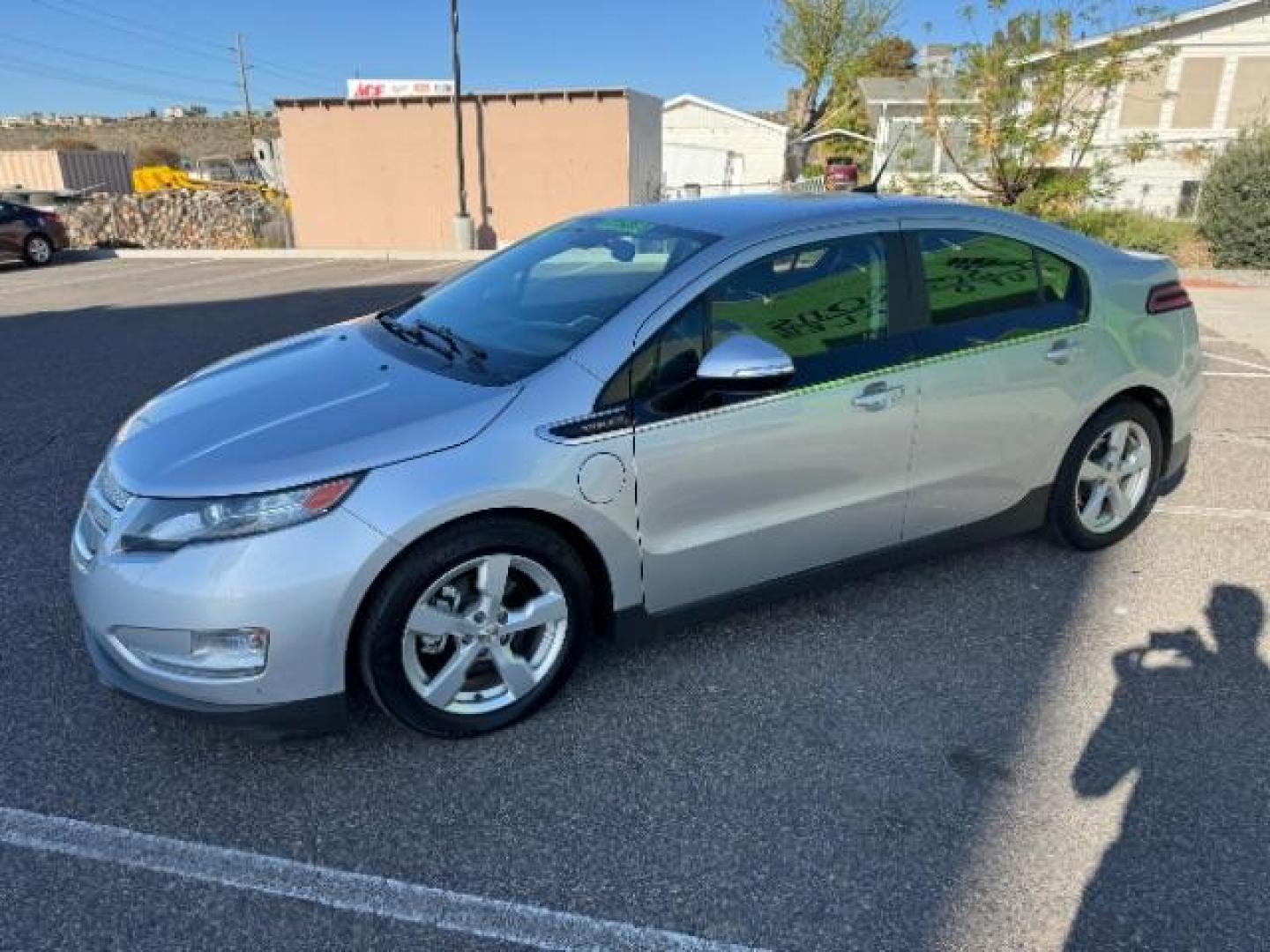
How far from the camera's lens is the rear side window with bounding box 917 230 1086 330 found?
3.32 metres

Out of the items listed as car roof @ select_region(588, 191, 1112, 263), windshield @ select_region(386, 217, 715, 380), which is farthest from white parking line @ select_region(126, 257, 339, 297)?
car roof @ select_region(588, 191, 1112, 263)

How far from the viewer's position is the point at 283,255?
66.2 ft

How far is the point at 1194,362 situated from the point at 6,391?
8148 millimetres

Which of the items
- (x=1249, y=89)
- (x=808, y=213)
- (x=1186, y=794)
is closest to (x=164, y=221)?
(x=808, y=213)

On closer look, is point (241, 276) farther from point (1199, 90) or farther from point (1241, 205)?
point (1199, 90)

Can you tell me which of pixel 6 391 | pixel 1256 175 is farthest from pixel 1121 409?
pixel 1256 175

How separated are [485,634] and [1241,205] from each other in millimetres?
15957

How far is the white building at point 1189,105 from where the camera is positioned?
22.1 m

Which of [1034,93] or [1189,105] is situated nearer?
[1034,93]

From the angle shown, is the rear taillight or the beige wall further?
the beige wall

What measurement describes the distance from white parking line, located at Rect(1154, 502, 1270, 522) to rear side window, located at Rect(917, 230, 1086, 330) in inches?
61.5

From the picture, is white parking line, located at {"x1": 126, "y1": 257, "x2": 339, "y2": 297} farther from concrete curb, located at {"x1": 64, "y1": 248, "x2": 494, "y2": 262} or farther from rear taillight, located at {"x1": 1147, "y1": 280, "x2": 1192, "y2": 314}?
rear taillight, located at {"x1": 1147, "y1": 280, "x2": 1192, "y2": 314}

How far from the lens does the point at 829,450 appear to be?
3068mm

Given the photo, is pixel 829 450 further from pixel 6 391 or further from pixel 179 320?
pixel 179 320
